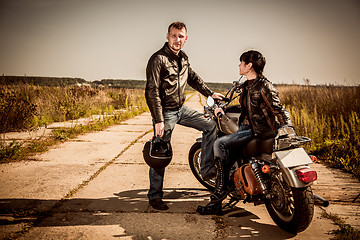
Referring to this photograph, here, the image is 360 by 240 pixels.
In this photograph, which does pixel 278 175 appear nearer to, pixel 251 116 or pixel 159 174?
pixel 251 116

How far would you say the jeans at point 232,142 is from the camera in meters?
3.00

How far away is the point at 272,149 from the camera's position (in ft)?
8.89

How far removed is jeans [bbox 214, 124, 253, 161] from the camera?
3.00m

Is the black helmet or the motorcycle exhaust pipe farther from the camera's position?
the black helmet

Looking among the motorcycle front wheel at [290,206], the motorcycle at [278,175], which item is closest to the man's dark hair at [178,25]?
the motorcycle at [278,175]

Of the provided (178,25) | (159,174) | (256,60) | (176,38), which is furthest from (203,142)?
(178,25)

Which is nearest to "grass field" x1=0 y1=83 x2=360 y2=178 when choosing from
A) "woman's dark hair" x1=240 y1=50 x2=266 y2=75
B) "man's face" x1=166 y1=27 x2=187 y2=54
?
"woman's dark hair" x1=240 y1=50 x2=266 y2=75

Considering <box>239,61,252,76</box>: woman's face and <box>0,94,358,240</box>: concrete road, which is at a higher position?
<box>239,61,252,76</box>: woman's face

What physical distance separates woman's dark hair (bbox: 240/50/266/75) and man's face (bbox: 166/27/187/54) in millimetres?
775

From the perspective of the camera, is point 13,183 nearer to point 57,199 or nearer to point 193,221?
point 57,199

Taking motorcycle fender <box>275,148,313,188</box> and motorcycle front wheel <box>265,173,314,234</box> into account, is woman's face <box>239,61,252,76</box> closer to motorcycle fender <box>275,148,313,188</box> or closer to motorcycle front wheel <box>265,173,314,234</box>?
motorcycle fender <box>275,148,313,188</box>

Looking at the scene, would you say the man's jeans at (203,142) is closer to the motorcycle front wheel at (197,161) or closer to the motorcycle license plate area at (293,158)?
the motorcycle front wheel at (197,161)

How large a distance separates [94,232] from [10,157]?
10.9 ft

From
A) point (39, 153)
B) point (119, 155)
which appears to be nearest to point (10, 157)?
point (39, 153)
